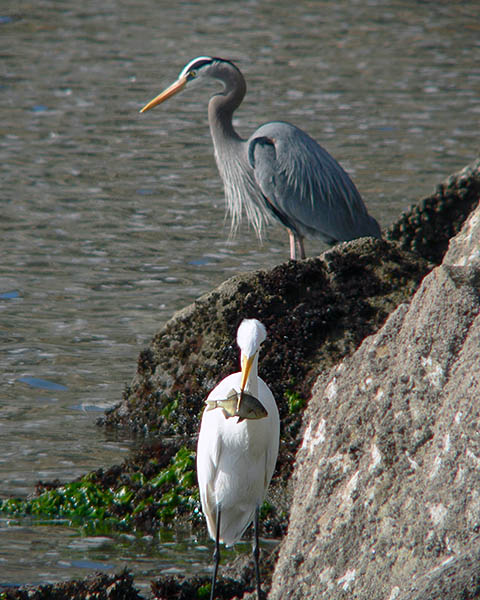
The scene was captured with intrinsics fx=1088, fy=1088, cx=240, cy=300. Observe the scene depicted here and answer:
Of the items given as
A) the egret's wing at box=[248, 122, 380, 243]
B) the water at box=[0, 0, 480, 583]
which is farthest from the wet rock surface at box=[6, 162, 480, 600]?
the egret's wing at box=[248, 122, 380, 243]

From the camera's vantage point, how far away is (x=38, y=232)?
1087cm

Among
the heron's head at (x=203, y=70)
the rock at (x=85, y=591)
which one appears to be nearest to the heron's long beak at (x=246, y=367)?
the rock at (x=85, y=591)

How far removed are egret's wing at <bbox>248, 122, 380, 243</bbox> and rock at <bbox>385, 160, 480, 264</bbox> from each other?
2.11 ft

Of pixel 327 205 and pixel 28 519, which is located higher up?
pixel 327 205

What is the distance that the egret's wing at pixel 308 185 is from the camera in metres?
8.93

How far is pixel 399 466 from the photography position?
11.2 feet

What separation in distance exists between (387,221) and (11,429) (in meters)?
5.87

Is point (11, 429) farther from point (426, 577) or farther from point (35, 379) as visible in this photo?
point (426, 577)

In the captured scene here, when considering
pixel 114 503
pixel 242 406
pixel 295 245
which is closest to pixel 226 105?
pixel 295 245

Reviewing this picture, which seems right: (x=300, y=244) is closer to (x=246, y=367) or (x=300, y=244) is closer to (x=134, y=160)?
(x=134, y=160)

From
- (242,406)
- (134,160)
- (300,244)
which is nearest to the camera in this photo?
(242,406)

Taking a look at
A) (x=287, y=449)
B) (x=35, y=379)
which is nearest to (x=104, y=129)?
(x=35, y=379)

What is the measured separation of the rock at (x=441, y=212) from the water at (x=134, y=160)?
201cm

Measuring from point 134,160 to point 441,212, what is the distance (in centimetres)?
581
